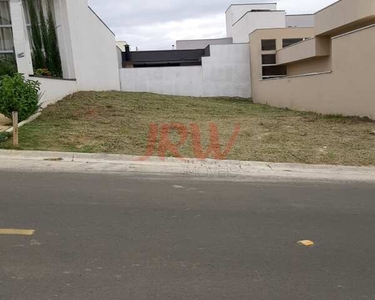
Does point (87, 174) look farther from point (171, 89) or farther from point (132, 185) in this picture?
point (171, 89)

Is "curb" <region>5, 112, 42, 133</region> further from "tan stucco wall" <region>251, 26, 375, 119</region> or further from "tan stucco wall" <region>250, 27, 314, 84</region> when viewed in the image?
"tan stucco wall" <region>250, 27, 314, 84</region>

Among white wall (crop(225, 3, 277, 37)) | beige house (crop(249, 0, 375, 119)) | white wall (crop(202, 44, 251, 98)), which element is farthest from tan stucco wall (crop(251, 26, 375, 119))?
white wall (crop(225, 3, 277, 37))

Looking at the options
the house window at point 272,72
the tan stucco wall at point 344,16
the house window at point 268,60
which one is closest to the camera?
the tan stucco wall at point 344,16

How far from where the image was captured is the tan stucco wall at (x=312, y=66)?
2112cm

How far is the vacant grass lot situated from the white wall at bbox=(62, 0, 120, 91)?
8.99ft

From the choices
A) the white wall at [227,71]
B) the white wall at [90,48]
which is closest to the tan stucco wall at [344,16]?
the white wall at [227,71]

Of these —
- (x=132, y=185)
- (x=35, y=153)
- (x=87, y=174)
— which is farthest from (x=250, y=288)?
(x=35, y=153)

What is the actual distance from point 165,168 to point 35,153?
9.72 ft

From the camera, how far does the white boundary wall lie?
29.5 meters

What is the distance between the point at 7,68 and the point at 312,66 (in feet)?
52.9

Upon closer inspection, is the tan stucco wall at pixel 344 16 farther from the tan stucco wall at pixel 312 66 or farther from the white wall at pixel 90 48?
the white wall at pixel 90 48

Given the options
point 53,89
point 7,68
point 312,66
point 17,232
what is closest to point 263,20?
point 312,66

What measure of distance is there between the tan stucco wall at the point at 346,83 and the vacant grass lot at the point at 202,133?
0.73 m

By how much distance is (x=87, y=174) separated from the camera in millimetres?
7219
